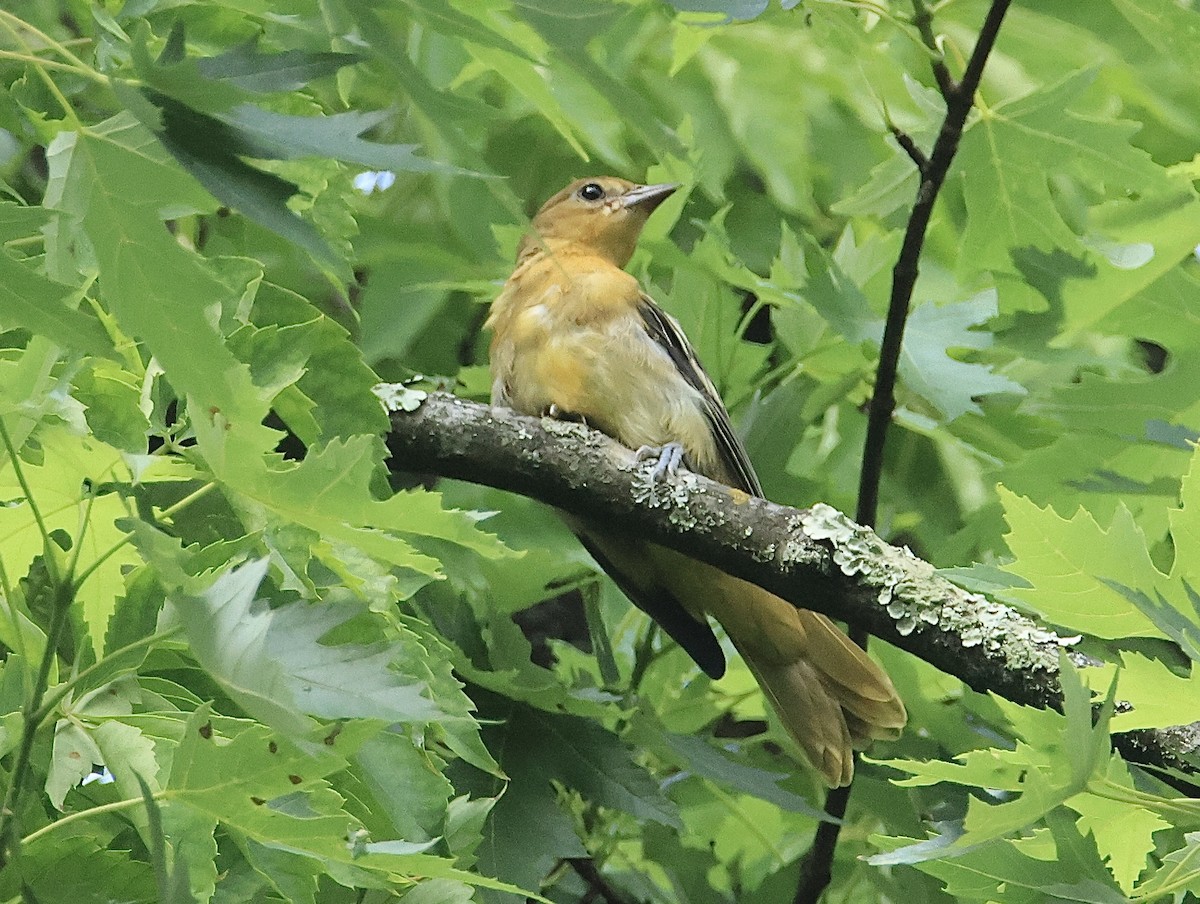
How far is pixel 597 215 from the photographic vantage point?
482 cm

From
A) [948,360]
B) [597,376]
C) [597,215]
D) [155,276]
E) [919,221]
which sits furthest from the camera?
[597,215]

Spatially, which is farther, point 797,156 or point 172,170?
point 797,156

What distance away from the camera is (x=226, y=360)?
1.35 metres

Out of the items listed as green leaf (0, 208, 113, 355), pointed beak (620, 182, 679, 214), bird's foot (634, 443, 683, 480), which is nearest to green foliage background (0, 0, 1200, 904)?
green leaf (0, 208, 113, 355)

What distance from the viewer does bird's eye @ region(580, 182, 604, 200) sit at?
484 cm

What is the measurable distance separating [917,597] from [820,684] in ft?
3.64

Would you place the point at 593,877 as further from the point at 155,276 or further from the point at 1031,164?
the point at 155,276

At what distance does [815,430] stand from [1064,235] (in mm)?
965

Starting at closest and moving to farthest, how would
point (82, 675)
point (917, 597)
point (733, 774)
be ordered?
point (82, 675) < point (917, 597) < point (733, 774)

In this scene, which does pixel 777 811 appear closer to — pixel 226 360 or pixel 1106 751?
pixel 1106 751

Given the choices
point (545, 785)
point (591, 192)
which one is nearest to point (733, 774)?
point (545, 785)

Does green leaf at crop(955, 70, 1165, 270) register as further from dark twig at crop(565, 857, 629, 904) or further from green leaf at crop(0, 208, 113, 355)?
green leaf at crop(0, 208, 113, 355)

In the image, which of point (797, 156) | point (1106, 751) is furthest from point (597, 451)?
point (797, 156)

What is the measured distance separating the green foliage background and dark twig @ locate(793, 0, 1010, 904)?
0.38 feet
